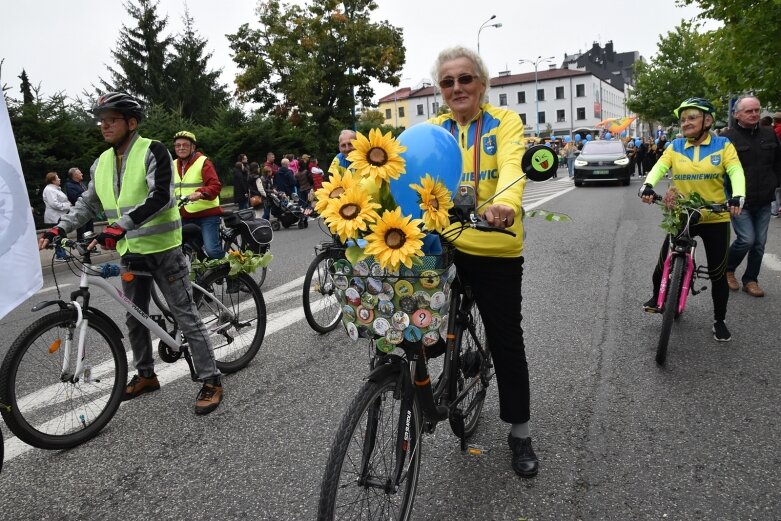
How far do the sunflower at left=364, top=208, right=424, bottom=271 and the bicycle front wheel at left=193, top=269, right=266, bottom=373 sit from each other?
9.36ft

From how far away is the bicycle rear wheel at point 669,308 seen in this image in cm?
419

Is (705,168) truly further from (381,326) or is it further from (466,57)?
(381,326)

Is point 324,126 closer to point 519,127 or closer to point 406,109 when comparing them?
point 519,127

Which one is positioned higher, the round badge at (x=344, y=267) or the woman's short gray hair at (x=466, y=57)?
the woman's short gray hair at (x=466, y=57)

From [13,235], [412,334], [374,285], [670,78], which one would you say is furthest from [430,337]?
[670,78]

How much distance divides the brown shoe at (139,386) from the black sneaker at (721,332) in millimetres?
4329

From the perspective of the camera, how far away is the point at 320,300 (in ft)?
19.1

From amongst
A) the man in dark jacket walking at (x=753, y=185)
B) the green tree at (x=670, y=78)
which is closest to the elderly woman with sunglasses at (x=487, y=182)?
the man in dark jacket walking at (x=753, y=185)

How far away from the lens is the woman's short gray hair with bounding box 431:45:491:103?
2.60 m

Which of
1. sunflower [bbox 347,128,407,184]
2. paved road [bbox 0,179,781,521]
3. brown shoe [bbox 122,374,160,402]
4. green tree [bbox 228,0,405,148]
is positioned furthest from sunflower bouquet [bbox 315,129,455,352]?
green tree [bbox 228,0,405,148]

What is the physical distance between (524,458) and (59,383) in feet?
9.01

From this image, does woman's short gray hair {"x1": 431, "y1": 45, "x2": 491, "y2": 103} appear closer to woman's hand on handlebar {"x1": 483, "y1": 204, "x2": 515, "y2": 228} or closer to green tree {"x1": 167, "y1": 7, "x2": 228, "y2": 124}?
woman's hand on handlebar {"x1": 483, "y1": 204, "x2": 515, "y2": 228}

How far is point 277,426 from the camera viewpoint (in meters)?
3.54

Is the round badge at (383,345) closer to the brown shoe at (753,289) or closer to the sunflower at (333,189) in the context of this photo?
the sunflower at (333,189)
